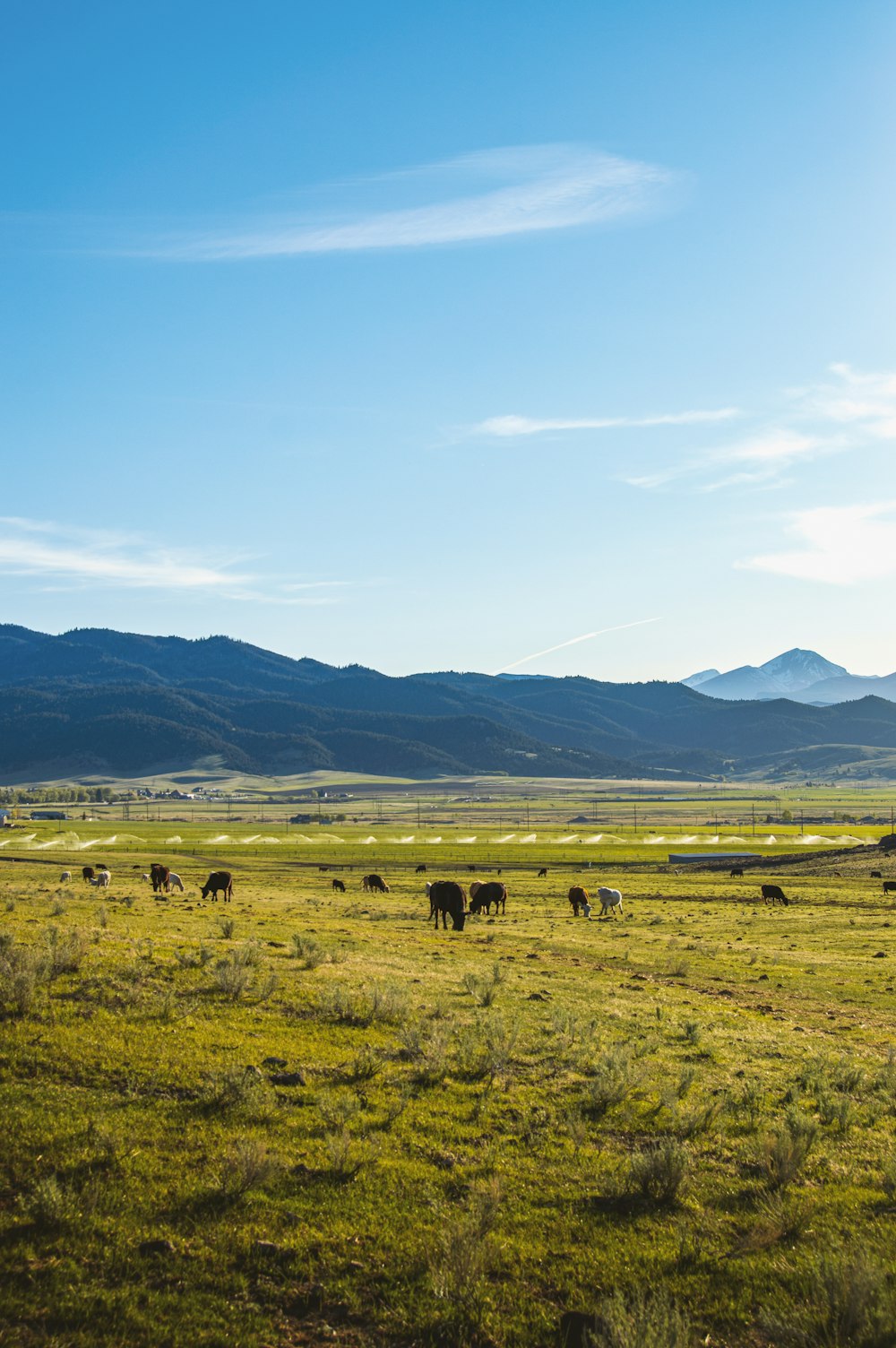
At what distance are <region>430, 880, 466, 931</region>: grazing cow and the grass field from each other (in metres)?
14.2

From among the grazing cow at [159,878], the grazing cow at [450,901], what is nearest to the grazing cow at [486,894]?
the grazing cow at [450,901]

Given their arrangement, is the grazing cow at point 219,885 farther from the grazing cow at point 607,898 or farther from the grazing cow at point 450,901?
the grazing cow at point 607,898

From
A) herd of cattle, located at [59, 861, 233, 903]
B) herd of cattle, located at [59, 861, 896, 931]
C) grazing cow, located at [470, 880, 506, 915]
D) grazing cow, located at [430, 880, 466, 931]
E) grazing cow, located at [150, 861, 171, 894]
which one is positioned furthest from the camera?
grazing cow, located at [150, 861, 171, 894]

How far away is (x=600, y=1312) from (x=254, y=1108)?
5.80 meters

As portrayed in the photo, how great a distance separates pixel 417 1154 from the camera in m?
11.5

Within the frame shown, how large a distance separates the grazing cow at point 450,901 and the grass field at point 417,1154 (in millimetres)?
14227

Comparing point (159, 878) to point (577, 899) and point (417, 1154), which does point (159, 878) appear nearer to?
point (577, 899)

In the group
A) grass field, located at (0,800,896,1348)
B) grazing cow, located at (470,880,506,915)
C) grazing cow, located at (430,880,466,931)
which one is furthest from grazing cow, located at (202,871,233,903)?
grass field, located at (0,800,896,1348)

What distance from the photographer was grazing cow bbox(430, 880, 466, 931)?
38875 mm

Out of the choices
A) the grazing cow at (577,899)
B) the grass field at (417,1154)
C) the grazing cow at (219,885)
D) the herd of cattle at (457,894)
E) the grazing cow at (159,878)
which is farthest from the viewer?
the grazing cow at (159,878)

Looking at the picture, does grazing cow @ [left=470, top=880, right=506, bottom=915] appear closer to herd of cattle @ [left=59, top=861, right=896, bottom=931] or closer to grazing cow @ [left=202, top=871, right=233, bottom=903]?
herd of cattle @ [left=59, top=861, right=896, bottom=931]

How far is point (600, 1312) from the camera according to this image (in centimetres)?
783

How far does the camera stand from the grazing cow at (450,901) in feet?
128

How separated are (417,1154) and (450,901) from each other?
1111 inches
